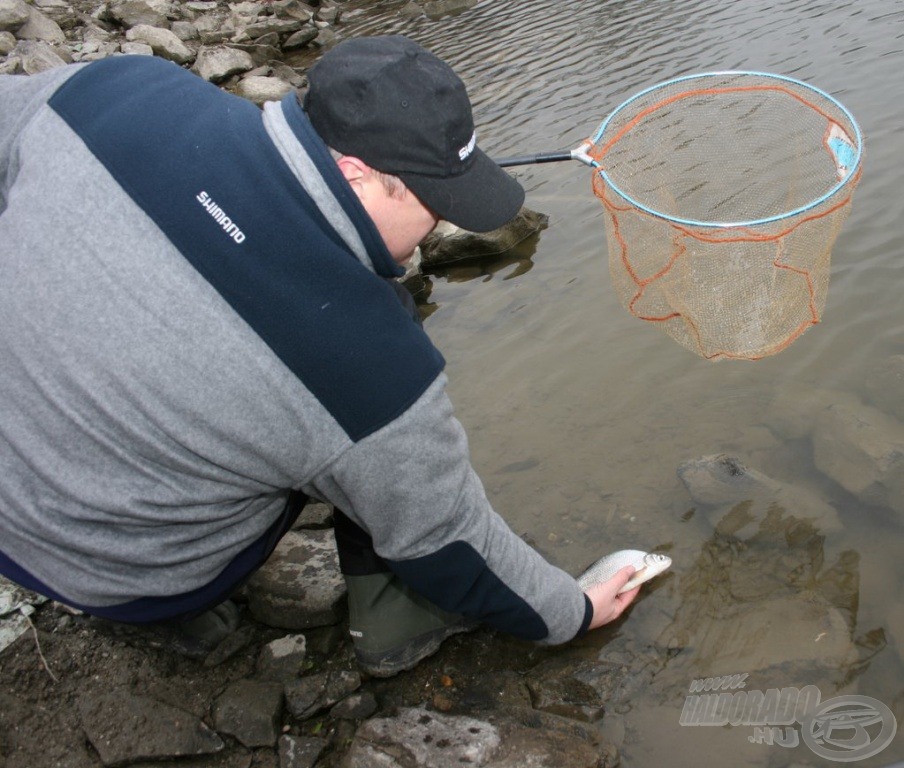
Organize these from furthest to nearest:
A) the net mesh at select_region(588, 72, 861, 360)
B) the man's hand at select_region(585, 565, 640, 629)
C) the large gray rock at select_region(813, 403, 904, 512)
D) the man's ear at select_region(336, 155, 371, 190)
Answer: the large gray rock at select_region(813, 403, 904, 512), the net mesh at select_region(588, 72, 861, 360), the man's hand at select_region(585, 565, 640, 629), the man's ear at select_region(336, 155, 371, 190)

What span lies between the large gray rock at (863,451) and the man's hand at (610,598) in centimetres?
127

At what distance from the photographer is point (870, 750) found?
296 centimetres

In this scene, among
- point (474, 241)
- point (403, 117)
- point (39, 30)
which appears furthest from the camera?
point (39, 30)

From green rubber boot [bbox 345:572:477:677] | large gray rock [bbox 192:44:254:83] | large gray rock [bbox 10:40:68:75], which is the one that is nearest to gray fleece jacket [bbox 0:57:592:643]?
green rubber boot [bbox 345:572:477:677]

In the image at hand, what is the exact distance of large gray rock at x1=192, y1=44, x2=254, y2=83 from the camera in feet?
42.7

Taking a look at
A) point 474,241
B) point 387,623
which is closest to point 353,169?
point 387,623

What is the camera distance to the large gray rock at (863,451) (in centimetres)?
392

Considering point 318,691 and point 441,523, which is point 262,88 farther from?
point 441,523

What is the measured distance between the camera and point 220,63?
13.2 meters

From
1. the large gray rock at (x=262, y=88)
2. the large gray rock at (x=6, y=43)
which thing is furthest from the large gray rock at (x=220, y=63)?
the large gray rock at (x=6, y=43)

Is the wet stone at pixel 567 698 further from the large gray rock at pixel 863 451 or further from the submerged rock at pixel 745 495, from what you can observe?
the large gray rock at pixel 863 451

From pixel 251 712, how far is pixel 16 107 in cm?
223

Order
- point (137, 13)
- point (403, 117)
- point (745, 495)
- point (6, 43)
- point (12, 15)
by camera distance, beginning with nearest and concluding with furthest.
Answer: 1. point (403, 117)
2. point (745, 495)
3. point (6, 43)
4. point (12, 15)
5. point (137, 13)

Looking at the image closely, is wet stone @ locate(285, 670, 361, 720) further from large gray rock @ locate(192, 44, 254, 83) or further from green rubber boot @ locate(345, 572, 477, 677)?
large gray rock @ locate(192, 44, 254, 83)
